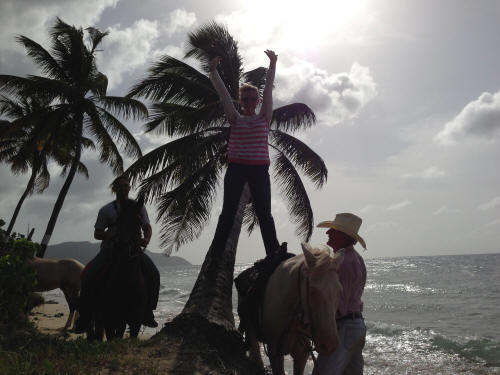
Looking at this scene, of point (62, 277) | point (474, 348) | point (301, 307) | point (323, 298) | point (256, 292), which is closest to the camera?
point (323, 298)

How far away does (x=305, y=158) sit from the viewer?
15953mm

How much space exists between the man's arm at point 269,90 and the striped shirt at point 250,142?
0.38 feet

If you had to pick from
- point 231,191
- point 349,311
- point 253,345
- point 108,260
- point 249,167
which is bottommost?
point 253,345

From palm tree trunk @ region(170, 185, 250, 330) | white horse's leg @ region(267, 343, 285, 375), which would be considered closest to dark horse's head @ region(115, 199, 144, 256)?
palm tree trunk @ region(170, 185, 250, 330)

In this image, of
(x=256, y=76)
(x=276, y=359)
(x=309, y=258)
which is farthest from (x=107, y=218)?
(x=256, y=76)

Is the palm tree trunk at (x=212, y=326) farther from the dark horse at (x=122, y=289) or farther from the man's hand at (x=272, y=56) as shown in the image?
the man's hand at (x=272, y=56)

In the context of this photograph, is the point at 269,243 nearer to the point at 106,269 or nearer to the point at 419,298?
the point at 106,269

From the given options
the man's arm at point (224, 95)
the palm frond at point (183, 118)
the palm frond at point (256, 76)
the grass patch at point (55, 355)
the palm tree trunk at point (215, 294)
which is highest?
the palm frond at point (256, 76)

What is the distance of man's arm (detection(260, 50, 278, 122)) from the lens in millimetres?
5398

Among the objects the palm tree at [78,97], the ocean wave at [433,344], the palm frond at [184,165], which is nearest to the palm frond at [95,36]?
the palm tree at [78,97]

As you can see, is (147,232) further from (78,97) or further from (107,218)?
(78,97)

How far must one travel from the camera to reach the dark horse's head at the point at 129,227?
17.0ft

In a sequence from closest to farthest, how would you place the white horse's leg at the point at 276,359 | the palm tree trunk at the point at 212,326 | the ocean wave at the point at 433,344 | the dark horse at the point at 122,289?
the white horse's leg at the point at 276,359
the palm tree trunk at the point at 212,326
the dark horse at the point at 122,289
the ocean wave at the point at 433,344

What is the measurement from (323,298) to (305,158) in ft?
43.3
